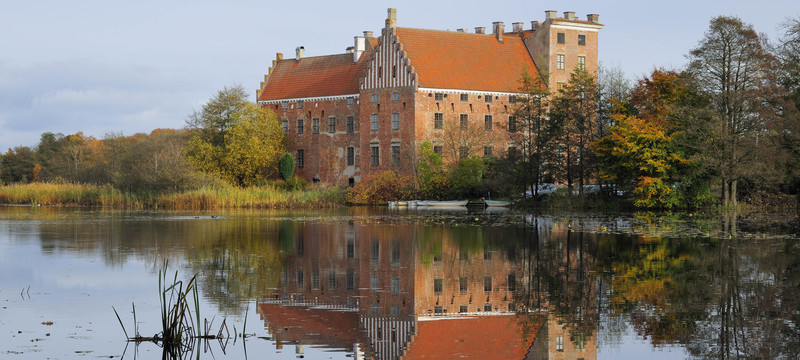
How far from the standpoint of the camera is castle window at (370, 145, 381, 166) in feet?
203

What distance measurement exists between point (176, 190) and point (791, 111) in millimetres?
29344

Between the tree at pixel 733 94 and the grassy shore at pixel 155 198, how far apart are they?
21462 millimetres

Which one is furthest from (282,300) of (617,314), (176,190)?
(176,190)

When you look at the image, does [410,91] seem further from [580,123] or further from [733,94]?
[733,94]

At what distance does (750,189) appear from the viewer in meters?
41.9

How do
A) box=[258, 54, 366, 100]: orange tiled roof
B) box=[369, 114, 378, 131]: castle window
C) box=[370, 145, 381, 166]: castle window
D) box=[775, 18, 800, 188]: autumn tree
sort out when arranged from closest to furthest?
Result: box=[775, 18, 800, 188]: autumn tree
box=[370, 145, 381, 166]: castle window
box=[369, 114, 378, 131]: castle window
box=[258, 54, 366, 100]: orange tiled roof

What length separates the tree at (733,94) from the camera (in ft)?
127

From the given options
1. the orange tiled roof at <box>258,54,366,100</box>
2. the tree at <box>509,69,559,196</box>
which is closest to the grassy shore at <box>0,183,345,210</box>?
the tree at <box>509,69,559,196</box>

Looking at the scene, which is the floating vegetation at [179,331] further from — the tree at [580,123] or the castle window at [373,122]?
the castle window at [373,122]

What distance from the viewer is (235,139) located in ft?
196

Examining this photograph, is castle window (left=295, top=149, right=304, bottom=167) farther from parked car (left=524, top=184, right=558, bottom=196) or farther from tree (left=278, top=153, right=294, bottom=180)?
parked car (left=524, top=184, right=558, bottom=196)

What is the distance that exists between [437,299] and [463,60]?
5024 centimetres

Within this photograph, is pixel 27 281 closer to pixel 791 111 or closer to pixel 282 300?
pixel 282 300

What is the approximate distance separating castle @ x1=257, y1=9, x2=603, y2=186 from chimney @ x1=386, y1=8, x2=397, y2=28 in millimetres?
86
